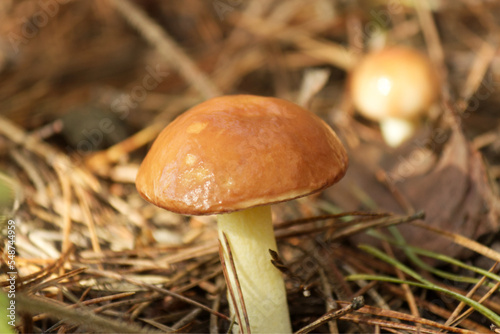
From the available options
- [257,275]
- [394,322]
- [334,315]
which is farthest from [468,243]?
[257,275]

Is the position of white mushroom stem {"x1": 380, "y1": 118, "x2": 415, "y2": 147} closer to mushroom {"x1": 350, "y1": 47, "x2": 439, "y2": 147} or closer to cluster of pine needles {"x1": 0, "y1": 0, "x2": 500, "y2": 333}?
mushroom {"x1": 350, "y1": 47, "x2": 439, "y2": 147}

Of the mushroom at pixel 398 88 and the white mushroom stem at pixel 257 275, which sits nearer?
the white mushroom stem at pixel 257 275

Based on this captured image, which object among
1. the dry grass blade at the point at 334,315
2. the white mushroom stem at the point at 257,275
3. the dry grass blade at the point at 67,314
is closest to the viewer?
the dry grass blade at the point at 67,314

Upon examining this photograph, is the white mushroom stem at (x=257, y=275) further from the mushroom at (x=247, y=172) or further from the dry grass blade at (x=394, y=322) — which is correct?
the dry grass blade at (x=394, y=322)

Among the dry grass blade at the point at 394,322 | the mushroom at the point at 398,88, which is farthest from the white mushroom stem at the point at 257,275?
the mushroom at the point at 398,88

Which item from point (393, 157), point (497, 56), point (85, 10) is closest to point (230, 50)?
point (85, 10)

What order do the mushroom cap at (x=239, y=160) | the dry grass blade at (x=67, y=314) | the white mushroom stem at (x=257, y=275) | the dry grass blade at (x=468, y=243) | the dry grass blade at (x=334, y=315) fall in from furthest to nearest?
the dry grass blade at (x=468, y=243) < the white mushroom stem at (x=257, y=275) < the dry grass blade at (x=334, y=315) < the mushroom cap at (x=239, y=160) < the dry grass blade at (x=67, y=314)
